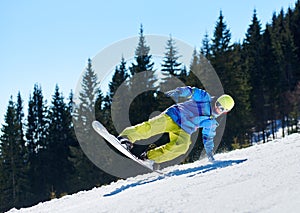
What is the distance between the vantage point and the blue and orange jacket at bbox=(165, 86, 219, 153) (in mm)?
6613

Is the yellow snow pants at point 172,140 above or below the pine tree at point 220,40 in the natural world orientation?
below

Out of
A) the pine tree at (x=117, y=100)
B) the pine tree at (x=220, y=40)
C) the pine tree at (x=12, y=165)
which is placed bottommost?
the pine tree at (x=12, y=165)

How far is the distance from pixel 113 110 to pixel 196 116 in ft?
74.0

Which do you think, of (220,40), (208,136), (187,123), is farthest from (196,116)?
(220,40)

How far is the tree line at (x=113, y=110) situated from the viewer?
31906 millimetres

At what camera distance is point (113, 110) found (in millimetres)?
28969

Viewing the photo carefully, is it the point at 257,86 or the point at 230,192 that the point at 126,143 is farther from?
the point at 257,86

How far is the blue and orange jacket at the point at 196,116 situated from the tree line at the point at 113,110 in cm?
1961

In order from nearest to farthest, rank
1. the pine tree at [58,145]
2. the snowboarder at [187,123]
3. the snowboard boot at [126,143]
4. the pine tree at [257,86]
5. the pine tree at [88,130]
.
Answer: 1. the snowboard boot at [126,143]
2. the snowboarder at [187,123]
3. the pine tree at [88,130]
4. the pine tree at [58,145]
5. the pine tree at [257,86]

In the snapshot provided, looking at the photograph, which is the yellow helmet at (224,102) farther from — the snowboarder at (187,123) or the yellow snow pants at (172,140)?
the yellow snow pants at (172,140)

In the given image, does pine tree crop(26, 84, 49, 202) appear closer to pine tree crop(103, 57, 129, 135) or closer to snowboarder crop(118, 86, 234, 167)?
pine tree crop(103, 57, 129, 135)

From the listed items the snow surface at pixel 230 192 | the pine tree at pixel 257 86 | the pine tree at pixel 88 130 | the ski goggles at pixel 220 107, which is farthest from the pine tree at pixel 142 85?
the snow surface at pixel 230 192

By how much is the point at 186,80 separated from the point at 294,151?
2788 centimetres

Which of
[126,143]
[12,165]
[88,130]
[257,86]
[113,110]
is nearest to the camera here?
[126,143]
